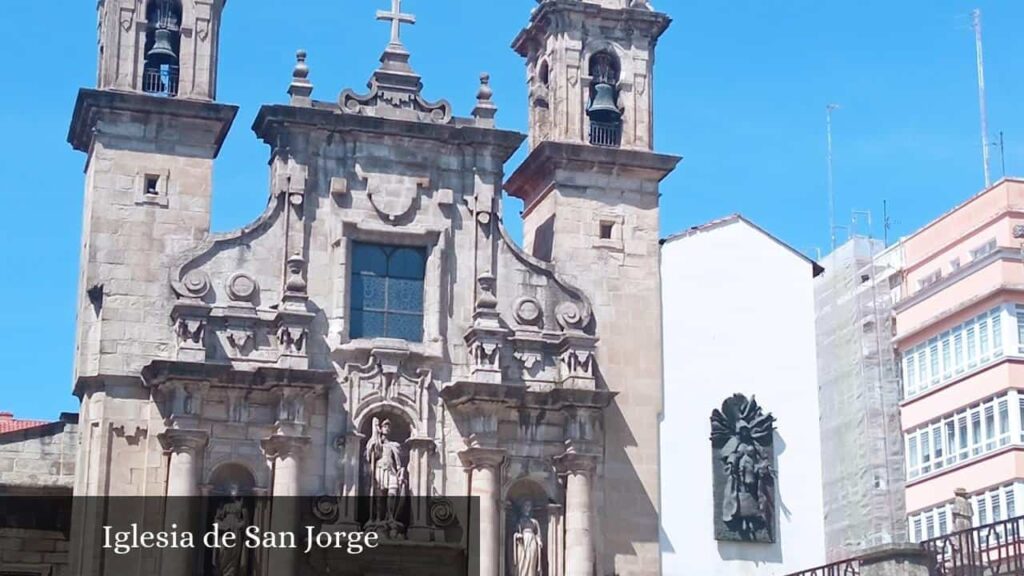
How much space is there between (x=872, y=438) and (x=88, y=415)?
56.4 feet

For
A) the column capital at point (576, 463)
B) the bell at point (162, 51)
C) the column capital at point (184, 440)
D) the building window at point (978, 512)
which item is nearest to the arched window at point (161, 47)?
the bell at point (162, 51)

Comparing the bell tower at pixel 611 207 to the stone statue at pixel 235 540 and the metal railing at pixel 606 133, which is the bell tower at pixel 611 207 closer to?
the metal railing at pixel 606 133

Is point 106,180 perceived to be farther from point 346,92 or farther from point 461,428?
point 461,428

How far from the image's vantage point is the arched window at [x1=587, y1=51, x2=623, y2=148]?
105 feet

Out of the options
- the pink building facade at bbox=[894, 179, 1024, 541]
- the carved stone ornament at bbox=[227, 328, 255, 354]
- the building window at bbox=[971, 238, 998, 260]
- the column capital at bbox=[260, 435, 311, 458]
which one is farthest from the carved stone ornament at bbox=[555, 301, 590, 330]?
the building window at bbox=[971, 238, 998, 260]

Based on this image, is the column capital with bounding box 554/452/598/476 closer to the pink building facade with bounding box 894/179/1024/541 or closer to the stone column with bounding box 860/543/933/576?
the stone column with bounding box 860/543/933/576

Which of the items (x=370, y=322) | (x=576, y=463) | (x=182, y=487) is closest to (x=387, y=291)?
(x=370, y=322)

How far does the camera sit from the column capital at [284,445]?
1115 inches

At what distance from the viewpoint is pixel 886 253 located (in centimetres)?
4212

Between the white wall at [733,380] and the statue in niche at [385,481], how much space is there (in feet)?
14.6

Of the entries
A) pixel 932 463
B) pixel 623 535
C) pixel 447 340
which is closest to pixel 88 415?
pixel 447 340

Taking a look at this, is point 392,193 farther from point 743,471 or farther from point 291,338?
point 743,471

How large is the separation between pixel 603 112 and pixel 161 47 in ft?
23.1

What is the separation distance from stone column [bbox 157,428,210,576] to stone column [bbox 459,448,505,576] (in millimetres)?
3876
